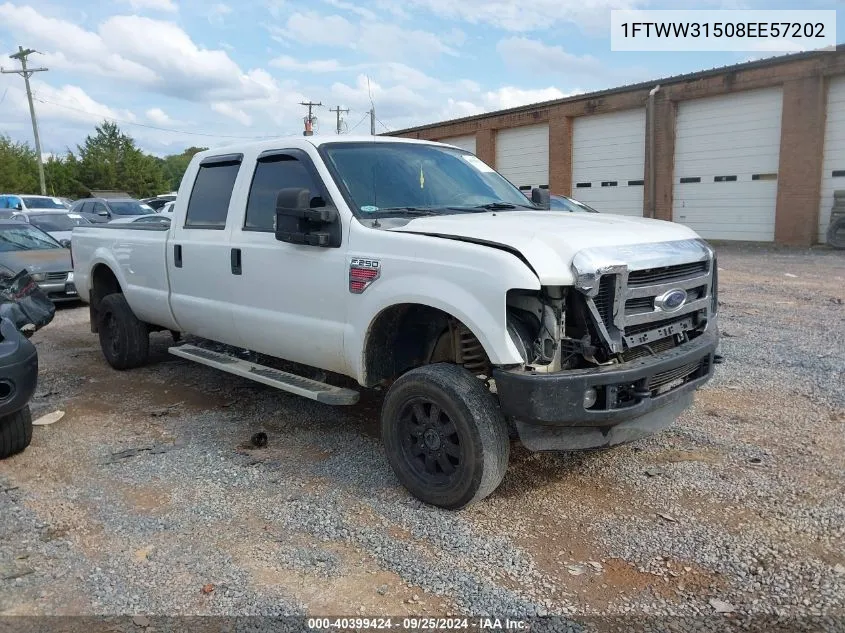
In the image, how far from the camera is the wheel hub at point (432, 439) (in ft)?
12.3

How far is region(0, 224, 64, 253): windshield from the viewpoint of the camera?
35.7 feet

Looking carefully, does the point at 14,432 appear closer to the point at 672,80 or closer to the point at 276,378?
the point at 276,378

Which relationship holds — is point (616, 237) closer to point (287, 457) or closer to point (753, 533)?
point (753, 533)

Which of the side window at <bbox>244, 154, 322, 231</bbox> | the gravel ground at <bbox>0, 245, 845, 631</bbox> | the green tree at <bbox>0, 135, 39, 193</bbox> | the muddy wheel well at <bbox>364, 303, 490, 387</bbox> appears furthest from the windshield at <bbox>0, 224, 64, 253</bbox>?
the green tree at <bbox>0, 135, 39, 193</bbox>

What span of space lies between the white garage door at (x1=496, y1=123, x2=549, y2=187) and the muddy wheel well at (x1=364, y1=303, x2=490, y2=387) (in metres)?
22.7

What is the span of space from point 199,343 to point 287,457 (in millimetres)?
2027

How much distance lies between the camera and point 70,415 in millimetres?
5500

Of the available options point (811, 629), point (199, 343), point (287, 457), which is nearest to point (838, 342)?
point (811, 629)

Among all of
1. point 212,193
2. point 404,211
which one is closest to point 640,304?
point 404,211

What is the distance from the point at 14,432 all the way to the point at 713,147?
20.5 metres

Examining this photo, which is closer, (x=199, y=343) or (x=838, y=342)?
(x=199, y=343)

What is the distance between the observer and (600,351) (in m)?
3.44

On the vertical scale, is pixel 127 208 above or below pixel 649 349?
above

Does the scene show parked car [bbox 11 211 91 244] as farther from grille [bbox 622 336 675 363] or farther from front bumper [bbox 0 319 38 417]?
grille [bbox 622 336 675 363]
